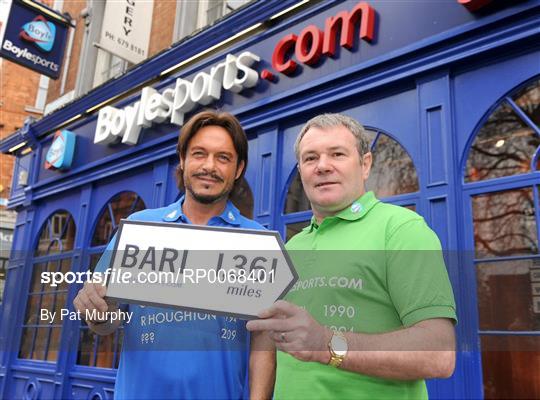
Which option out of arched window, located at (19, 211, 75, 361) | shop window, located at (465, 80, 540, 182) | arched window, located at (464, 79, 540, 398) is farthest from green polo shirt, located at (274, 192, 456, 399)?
arched window, located at (19, 211, 75, 361)

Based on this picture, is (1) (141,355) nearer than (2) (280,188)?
Yes

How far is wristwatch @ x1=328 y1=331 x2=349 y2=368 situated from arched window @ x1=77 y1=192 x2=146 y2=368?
15.6 feet

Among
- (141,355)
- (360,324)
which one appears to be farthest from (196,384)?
(360,324)

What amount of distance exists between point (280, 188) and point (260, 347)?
275cm

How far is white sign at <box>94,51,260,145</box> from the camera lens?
4619mm

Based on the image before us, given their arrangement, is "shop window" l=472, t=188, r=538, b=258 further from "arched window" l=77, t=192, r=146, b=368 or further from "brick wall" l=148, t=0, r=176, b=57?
"brick wall" l=148, t=0, r=176, b=57

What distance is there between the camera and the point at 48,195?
734cm

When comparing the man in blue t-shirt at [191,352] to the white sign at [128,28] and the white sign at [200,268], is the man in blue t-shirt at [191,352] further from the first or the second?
the white sign at [128,28]

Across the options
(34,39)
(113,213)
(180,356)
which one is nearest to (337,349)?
(180,356)

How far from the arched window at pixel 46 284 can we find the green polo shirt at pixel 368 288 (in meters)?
5.88

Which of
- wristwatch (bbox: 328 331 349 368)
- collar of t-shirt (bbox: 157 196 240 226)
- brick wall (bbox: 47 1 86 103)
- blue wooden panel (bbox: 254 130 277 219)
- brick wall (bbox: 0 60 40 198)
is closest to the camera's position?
wristwatch (bbox: 328 331 349 368)

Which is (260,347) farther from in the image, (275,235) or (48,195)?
(48,195)

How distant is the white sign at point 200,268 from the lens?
126 cm

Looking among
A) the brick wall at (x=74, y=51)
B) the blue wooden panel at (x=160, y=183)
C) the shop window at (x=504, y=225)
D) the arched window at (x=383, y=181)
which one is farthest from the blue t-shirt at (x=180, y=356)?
the brick wall at (x=74, y=51)
